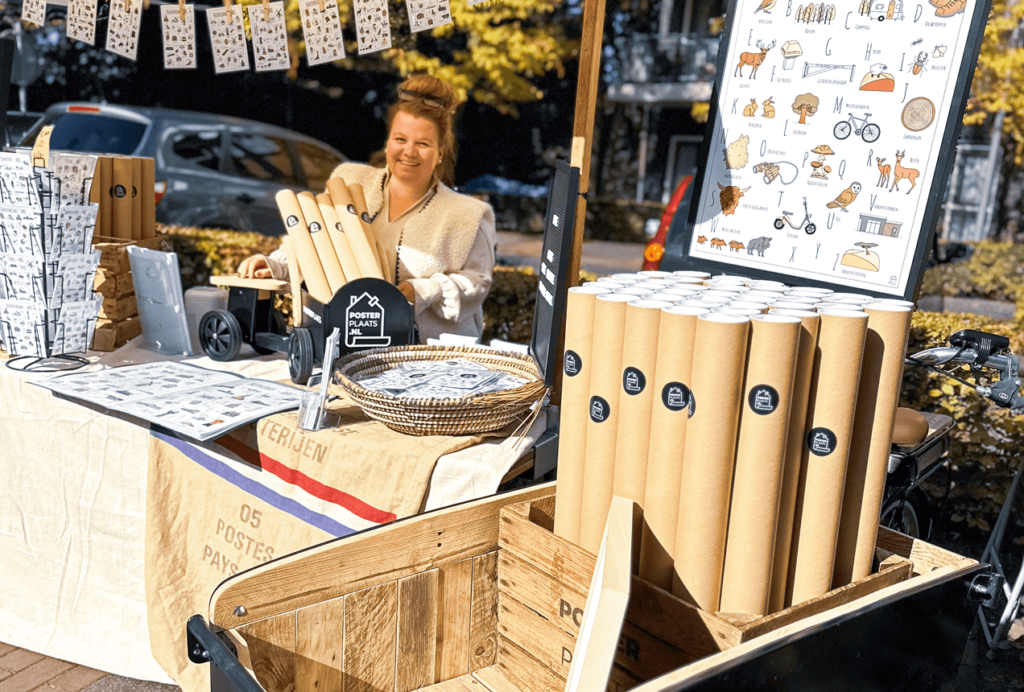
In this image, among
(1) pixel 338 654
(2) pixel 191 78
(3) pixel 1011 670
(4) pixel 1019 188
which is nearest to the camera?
(1) pixel 338 654

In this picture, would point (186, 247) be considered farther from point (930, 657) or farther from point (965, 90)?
point (930, 657)

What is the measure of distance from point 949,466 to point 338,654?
2758 mm

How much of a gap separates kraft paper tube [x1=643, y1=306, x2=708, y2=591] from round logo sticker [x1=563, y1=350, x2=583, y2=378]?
17 centimetres

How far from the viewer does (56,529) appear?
250cm

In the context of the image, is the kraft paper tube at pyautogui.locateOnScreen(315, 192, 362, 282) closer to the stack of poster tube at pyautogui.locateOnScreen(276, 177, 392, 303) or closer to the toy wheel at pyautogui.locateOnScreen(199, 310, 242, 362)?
the stack of poster tube at pyautogui.locateOnScreen(276, 177, 392, 303)

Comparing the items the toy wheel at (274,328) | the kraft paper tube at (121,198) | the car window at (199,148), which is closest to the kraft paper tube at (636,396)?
the toy wheel at (274,328)

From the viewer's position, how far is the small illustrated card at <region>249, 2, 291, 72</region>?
10.5 ft

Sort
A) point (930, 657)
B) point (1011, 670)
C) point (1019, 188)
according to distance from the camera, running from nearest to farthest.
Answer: point (930, 657), point (1011, 670), point (1019, 188)

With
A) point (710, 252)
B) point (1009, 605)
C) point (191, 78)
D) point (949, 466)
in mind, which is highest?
point (191, 78)

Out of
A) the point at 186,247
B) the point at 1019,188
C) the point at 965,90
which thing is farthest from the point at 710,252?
the point at 1019,188

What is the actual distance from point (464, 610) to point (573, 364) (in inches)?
23.8

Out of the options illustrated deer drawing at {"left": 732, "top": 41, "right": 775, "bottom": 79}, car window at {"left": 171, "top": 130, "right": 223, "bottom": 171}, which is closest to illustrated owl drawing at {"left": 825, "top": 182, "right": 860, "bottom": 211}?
illustrated deer drawing at {"left": 732, "top": 41, "right": 775, "bottom": 79}

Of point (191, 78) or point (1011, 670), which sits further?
point (191, 78)

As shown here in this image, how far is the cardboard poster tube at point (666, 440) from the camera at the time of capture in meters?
1.28
